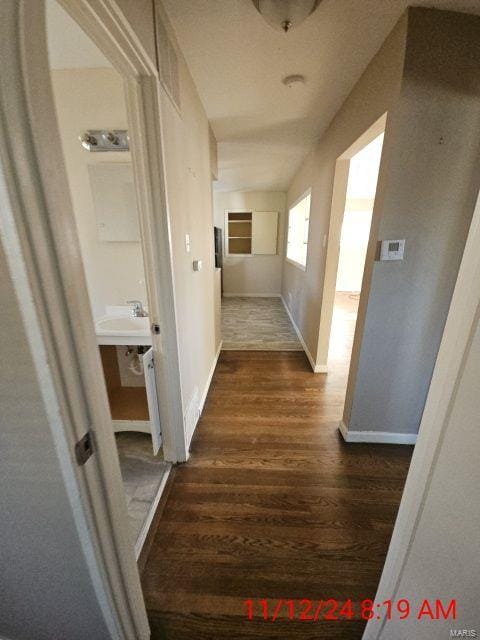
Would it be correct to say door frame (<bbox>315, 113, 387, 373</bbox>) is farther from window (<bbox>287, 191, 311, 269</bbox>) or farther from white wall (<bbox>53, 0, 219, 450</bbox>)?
window (<bbox>287, 191, 311, 269</bbox>)

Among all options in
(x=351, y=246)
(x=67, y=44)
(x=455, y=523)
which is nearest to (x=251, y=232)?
(x=351, y=246)

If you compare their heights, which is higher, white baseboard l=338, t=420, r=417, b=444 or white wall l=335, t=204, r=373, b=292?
white wall l=335, t=204, r=373, b=292

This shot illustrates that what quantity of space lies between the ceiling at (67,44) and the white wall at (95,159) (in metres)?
0.05

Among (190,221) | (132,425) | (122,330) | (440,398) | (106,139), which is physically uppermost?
(106,139)

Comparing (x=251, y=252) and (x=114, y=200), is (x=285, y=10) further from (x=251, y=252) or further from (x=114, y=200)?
(x=251, y=252)

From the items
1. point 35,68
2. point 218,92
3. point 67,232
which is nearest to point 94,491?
point 67,232

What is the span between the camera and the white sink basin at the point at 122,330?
1.49 metres

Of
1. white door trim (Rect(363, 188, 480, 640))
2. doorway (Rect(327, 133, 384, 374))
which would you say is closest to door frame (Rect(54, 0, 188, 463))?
white door trim (Rect(363, 188, 480, 640))

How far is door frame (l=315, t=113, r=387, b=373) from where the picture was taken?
207cm

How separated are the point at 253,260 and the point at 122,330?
4.85m

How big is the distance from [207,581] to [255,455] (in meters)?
0.71

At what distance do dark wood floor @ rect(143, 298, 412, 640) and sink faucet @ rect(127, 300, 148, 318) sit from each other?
0.99 m

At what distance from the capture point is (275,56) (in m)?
1.45

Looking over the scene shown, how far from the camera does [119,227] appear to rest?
1.72 metres
